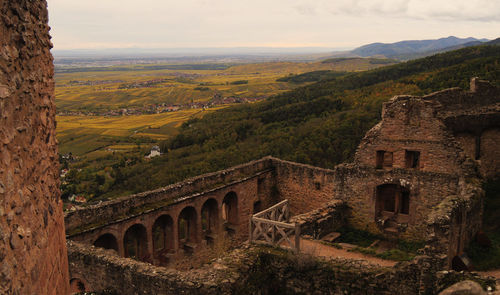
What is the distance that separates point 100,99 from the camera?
134 m

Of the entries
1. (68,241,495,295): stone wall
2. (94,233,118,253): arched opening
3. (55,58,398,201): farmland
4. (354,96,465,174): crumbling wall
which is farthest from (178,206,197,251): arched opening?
(55,58,398,201): farmland

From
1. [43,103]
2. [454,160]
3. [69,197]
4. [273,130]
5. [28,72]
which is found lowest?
[69,197]

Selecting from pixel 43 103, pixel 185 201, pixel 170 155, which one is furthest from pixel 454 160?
pixel 170 155

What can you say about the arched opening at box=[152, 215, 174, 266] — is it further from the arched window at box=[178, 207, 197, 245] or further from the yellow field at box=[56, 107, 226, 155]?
the yellow field at box=[56, 107, 226, 155]

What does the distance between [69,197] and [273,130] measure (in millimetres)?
24141

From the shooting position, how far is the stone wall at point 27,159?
3170 mm

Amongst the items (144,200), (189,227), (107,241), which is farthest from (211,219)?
(107,241)

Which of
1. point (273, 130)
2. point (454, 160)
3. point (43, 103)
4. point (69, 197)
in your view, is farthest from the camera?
point (273, 130)

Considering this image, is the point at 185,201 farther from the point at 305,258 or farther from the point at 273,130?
the point at 273,130

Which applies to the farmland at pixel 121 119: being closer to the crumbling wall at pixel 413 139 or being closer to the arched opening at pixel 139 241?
the arched opening at pixel 139 241

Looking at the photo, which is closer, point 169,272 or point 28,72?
point 28,72

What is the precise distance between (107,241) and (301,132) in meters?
32.2

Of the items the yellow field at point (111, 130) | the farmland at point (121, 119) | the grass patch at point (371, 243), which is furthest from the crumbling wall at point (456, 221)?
the yellow field at point (111, 130)

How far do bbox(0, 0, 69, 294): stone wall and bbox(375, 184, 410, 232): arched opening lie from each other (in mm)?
12614
